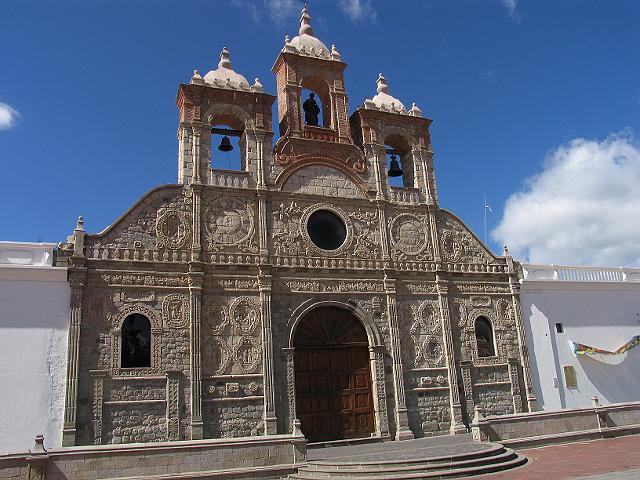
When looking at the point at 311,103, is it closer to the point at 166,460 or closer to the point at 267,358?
the point at 267,358

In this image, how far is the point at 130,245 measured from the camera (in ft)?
55.0

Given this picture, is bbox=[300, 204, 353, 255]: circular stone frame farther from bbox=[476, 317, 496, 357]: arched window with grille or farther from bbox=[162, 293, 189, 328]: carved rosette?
bbox=[476, 317, 496, 357]: arched window with grille

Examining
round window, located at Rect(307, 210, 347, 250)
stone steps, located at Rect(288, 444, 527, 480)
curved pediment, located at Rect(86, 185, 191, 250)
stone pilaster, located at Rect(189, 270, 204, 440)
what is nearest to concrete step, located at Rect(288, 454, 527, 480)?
stone steps, located at Rect(288, 444, 527, 480)

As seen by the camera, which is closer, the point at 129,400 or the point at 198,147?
the point at 129,400

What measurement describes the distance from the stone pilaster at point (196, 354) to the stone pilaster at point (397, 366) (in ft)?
19.9

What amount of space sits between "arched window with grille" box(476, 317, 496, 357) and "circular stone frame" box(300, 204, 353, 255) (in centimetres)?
551

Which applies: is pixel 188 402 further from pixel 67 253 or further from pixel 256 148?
pixel 256 148

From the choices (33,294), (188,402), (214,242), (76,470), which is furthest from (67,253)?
(76,470)

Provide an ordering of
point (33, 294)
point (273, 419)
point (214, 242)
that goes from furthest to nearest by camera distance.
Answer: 1. point (214, 242)
2. point (273, 419)
3. point (33, 294)

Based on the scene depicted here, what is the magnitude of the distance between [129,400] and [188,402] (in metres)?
1.55

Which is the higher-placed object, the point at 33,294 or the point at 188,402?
the point at 33,294

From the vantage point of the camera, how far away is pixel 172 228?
57.0ft

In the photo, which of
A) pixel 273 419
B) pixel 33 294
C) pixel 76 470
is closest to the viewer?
pixel 76 470

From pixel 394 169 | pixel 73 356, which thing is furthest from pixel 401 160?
pixel 73 356
